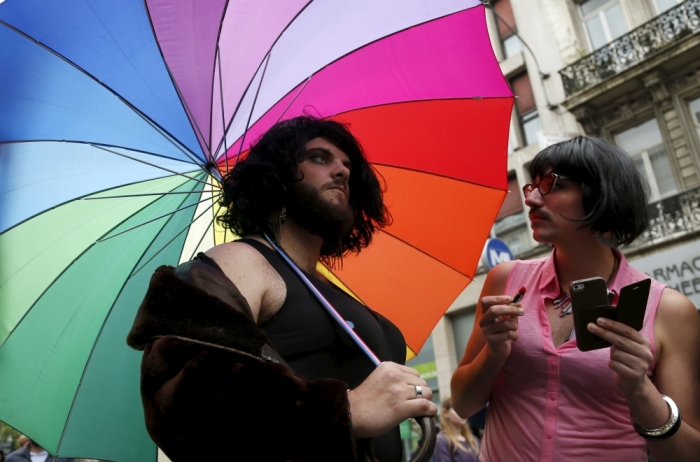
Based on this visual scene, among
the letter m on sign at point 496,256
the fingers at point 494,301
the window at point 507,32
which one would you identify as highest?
the window at point 507,32

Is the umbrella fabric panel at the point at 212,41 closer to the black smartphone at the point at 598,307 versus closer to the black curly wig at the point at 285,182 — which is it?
the black curly wig at the point at 285,182

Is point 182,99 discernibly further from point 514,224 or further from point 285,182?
point 514,224

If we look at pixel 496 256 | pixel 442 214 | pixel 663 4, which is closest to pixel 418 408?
pixel 442 214

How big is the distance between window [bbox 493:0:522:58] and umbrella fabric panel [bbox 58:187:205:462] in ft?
52.2

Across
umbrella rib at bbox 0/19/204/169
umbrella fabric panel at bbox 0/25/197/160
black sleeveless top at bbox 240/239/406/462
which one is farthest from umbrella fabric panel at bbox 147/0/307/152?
black sleeveless top at bbox 240/239/406/462

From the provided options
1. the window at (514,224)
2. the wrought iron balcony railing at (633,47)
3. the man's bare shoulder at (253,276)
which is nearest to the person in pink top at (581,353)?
the man's bare shoulder at (253,276)

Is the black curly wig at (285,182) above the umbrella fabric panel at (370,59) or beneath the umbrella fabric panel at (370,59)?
beneath

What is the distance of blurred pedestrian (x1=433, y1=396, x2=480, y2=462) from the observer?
19.9 feet

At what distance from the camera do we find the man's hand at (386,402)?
1.33 m

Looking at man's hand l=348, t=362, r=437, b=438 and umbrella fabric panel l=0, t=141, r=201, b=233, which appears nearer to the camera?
man's hand l=348, t=362, r=437, b=438

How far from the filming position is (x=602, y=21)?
14.3 meters

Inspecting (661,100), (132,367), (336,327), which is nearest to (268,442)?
(336,327)

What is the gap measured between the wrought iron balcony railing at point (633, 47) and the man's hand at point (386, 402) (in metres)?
13.7

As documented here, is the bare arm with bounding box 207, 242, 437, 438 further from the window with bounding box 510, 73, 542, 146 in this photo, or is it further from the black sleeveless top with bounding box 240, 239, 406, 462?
the window with bounding box 510, 73, 542, 146
